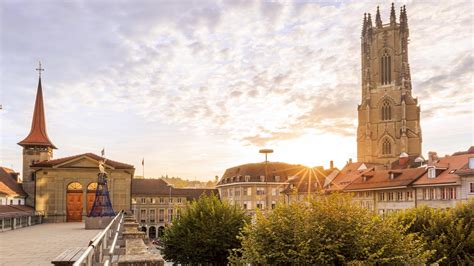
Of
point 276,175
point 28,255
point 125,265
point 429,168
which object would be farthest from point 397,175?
point 125,265

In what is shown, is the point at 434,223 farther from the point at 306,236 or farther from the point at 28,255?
the point at 28,255

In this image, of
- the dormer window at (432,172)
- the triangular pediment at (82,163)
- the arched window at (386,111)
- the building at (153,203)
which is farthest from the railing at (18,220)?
the arched window at (386,111)

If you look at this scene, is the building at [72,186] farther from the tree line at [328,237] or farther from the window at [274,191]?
the window at [274,191]

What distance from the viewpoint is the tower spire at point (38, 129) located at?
52.9m

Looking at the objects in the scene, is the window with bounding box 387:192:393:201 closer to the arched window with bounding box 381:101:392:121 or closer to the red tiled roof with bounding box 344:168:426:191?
the red tiled roof with bounding box 344:168:426:191

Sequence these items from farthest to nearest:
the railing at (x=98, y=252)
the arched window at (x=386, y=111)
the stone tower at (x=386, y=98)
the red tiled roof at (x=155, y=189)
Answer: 1. the arched window at (x=386, y=111)
2. the stone tower at (x=386, y=98)
3. the red tiled roof at (x=155, y=189)
4. the railing at (x=98, y=252)

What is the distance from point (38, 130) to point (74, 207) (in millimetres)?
12891

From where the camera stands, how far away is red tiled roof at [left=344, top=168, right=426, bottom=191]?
215 feet

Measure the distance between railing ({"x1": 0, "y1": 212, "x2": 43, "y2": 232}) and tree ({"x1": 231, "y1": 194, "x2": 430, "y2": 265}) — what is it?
70.4ft

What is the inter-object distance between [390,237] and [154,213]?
354 ft

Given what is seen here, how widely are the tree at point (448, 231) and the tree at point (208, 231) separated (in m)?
11.3

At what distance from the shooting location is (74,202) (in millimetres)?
46938

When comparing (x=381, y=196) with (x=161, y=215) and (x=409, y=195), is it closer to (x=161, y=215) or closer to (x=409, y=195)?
(x=409, y=195)

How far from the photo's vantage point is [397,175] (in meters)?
69.9
